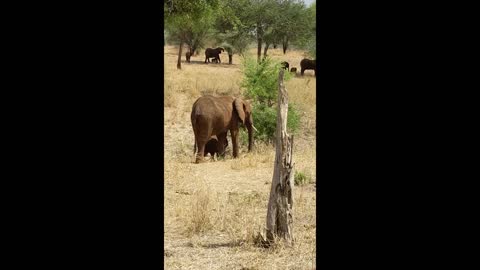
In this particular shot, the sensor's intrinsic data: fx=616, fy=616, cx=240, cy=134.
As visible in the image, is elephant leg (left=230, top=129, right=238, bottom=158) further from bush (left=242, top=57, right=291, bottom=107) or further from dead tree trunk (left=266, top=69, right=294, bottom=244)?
dead tree trunk (left=266, top=69, right=294, bottom=244)

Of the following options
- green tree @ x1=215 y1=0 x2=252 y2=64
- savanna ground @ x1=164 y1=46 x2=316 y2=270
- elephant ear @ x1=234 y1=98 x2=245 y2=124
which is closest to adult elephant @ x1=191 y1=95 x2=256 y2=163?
elephant ear @ x1=234 y1=98 x2=245 y2=124

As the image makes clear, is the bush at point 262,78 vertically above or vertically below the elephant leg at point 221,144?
above

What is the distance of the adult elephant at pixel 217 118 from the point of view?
991 cm

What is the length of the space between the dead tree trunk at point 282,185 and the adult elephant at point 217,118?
4.94 m

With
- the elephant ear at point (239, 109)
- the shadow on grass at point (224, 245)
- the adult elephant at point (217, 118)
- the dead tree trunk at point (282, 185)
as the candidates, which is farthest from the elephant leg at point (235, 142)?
the dead tree trunk at point (282, 185)

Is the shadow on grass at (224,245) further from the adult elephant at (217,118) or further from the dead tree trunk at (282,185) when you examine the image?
the adult elephant at (217,118)

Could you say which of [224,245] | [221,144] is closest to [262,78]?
[221,144]

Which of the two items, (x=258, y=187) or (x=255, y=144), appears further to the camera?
(x=255, y=144)

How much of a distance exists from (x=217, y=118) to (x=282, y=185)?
17.5ft

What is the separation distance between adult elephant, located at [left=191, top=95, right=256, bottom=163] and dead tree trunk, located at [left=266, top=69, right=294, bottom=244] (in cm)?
494
